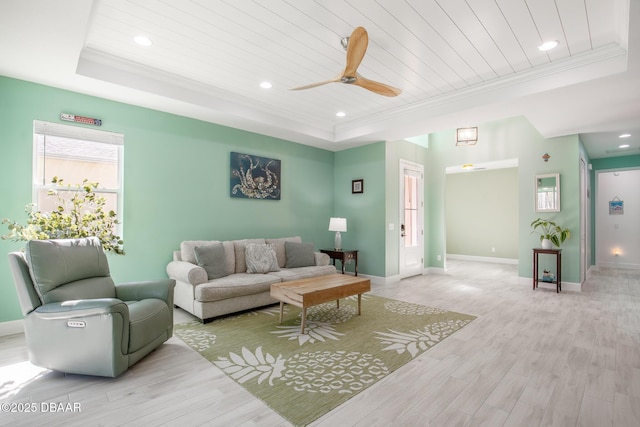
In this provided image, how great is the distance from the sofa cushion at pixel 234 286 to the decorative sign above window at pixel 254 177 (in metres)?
1.47

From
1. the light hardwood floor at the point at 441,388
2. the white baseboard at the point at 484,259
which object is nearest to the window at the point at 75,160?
the light hardwood floor at the point at 441,388

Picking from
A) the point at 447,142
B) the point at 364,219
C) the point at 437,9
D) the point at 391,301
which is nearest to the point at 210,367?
the point at 391,301

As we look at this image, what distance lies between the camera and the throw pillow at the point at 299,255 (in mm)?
4984

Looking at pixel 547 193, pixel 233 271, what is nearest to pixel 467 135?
pixel 547 193

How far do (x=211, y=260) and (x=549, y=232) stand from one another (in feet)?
18.5

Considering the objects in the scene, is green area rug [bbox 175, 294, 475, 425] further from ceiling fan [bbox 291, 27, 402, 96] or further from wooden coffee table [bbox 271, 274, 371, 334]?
ceiling fan [bbox 291, 27, 402, 96]

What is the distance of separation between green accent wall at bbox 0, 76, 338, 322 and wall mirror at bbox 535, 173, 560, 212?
2.76m

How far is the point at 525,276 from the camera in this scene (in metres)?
5.69

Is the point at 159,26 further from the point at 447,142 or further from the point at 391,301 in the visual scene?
the point at 447,142

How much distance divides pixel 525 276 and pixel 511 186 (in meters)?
3.46

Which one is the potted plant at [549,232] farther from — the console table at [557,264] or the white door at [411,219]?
the white door at [411,219]

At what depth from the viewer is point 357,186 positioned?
619 cm

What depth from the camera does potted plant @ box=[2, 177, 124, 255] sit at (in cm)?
300

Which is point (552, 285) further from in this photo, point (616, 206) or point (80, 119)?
Result: point (80, 119)
